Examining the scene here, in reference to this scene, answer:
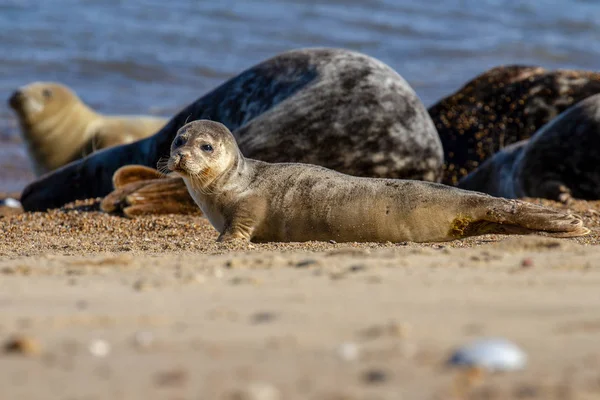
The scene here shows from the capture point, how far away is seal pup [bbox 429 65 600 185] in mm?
8469

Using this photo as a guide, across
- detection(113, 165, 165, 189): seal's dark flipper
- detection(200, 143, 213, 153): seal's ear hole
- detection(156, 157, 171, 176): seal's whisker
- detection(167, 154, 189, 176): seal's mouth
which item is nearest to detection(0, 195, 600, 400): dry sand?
detection(167, 154, 189, 176): seal's mouth

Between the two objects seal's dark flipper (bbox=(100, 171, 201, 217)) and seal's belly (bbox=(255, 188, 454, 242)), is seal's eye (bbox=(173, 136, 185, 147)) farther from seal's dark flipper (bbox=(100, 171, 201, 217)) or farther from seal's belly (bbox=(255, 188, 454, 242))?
seal's dark flipper (bbox=(100, 171, 201, 217))

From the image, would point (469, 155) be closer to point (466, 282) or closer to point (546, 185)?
point (546, 185)

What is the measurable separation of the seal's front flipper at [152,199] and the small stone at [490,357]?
4.19 m

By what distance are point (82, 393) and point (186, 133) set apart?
11.1ft

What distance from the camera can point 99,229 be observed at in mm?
5523

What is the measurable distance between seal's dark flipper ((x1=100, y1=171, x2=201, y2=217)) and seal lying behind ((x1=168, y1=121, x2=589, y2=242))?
0.95 meters

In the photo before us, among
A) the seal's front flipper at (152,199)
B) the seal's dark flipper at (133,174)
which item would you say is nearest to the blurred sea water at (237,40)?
the seal's dark flipper at (133,174)

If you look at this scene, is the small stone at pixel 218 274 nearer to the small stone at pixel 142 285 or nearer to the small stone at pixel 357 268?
the small stone at pixel 142 285

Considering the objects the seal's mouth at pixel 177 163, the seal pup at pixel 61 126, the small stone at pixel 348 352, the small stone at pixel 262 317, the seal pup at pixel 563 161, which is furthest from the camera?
the seal pup at pixel 61 126

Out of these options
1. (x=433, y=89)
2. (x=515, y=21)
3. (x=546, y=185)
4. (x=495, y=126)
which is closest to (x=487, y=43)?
(x=515, y=21)

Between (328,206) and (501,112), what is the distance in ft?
14.4

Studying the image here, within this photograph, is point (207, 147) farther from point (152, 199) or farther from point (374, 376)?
point (374, 376)

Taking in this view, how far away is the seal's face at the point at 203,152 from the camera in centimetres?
479
